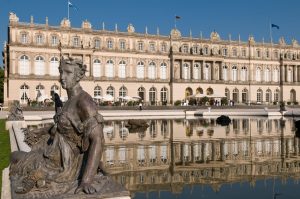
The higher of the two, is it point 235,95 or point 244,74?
point 244,74

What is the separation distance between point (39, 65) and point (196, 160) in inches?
1930

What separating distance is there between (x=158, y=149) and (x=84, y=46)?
47318 mm

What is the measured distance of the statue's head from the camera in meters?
4.63

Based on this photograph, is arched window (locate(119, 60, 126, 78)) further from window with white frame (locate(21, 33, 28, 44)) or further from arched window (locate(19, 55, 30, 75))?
window with white frame (locate(21, 33, 28, 44))

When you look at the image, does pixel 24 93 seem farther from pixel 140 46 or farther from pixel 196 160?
pixel 196 160

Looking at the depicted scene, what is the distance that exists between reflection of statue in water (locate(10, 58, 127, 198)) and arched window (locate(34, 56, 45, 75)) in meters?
55.0

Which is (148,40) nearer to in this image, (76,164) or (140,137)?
(140,137)

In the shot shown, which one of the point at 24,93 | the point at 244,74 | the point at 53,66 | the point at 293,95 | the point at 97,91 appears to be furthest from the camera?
the point at 293,95

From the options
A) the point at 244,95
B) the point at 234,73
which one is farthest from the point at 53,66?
the point at 244,95

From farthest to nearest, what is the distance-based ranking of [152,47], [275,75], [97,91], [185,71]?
[275,75] < [185,71] < [152,47] < [97,91]

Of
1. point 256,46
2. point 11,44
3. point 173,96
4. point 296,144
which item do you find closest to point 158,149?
point 296,144

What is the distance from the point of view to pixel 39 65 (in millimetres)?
57500

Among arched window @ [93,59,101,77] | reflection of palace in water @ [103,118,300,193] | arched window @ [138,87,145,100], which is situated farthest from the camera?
arched window @ [138,87,145,100]

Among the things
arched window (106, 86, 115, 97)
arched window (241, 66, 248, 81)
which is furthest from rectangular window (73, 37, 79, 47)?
arched window (241, 66, 248, 81)
